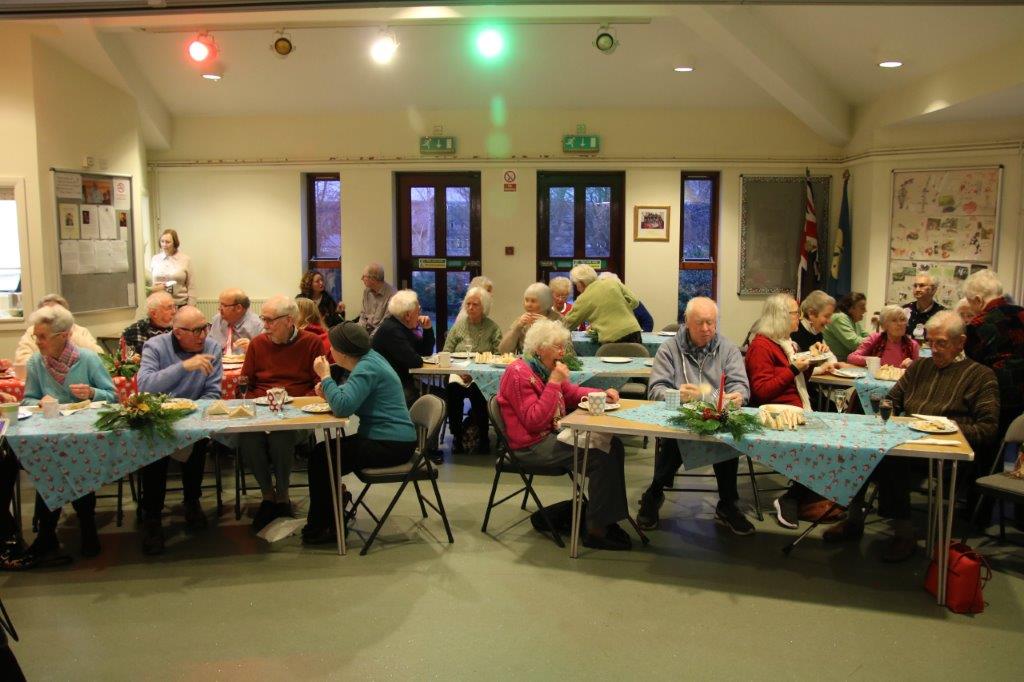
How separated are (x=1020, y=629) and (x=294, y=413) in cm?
337

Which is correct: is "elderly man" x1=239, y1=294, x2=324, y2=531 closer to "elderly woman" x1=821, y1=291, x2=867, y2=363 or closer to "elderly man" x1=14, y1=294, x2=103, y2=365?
"elderly man" x1=14, y1=294, x2=103, y2=365

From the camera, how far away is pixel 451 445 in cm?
661

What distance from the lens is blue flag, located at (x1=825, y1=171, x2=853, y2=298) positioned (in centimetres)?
874

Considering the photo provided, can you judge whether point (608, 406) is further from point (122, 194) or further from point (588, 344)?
point (122, 194)

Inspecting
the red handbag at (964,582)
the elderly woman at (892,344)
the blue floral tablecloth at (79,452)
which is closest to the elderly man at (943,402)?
the red handbag at (964,582)

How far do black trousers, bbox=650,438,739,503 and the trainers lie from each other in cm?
27

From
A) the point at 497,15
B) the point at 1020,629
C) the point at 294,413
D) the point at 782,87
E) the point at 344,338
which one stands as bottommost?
the point at 1020,629

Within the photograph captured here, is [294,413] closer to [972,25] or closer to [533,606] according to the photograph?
[533,606]

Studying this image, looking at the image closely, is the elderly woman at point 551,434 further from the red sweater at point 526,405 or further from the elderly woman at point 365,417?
the elderly woman at point 365,417

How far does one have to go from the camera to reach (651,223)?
9.29 meters

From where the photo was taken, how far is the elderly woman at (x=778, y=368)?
4762 mm

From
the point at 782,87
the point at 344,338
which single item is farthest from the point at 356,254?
the point at 344,338

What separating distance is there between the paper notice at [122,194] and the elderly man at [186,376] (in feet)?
13.7

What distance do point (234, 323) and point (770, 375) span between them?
375cm
